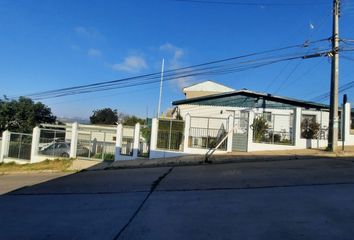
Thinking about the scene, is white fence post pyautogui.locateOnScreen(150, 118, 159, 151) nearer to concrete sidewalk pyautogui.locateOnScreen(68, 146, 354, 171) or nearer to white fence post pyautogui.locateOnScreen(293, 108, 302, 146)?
concrete sidewalk pyautogui.locateOnScreen(68, 146, 354, 171)

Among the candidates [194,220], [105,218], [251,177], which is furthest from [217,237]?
[251,177]

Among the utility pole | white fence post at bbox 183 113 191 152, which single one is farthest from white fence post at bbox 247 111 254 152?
the utility pole

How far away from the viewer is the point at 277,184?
12594mm

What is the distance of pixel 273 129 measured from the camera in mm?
24609

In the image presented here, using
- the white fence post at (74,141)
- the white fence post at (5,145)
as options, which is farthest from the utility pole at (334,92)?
the white fence post at (5,145)

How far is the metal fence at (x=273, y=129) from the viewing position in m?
24.2

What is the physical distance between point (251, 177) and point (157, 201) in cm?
465

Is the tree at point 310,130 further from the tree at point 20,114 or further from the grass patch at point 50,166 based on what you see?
the tree at point 20,114

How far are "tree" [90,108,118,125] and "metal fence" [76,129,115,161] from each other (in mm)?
62851

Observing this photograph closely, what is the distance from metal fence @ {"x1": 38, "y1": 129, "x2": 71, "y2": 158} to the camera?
27359mm

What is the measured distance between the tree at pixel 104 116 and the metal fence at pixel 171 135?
66427 millimetres

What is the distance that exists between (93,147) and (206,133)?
778cm

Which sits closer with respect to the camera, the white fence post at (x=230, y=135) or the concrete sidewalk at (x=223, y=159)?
the concrete sidewalk at (x=223, y=159)

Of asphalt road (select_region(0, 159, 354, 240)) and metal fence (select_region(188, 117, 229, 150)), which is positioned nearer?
asphalt road (select_region(0, 159, 354, 240))
